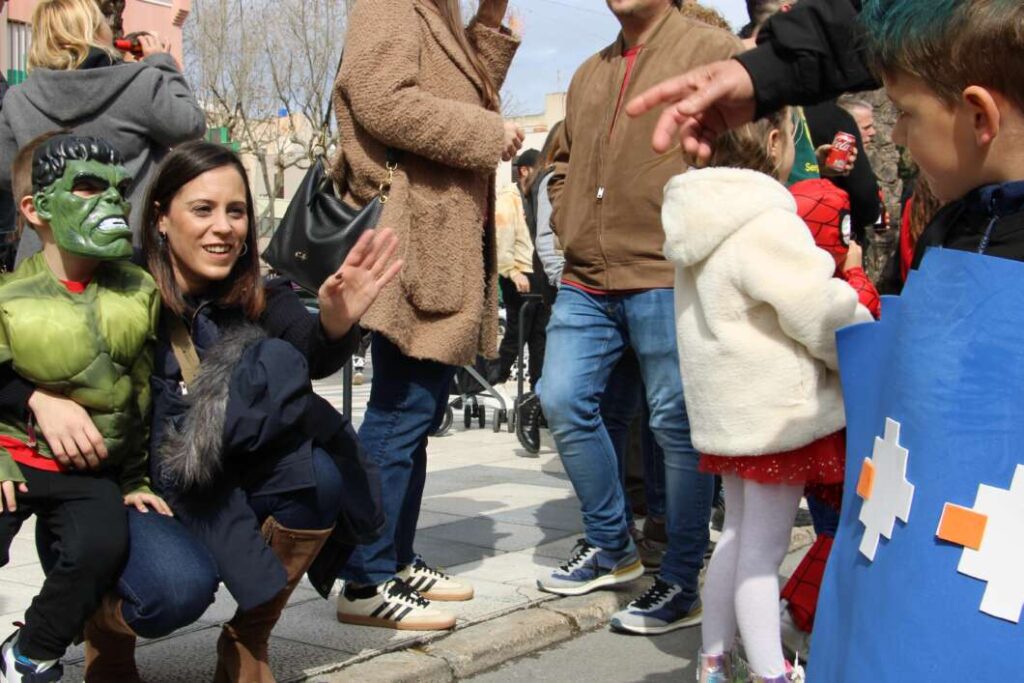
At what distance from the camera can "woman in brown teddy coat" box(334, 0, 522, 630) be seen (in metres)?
3.92

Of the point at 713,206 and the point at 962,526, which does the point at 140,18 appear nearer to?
the point at 713,206

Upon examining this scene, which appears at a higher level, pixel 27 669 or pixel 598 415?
pixel 598 415

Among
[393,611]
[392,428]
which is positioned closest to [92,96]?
[392,428]

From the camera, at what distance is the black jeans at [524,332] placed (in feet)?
30.3

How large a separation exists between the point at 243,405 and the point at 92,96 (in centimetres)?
202

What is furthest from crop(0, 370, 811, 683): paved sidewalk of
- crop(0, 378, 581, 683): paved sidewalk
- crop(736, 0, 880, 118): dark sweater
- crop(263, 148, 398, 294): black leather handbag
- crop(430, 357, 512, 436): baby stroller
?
crop(430, 357, 512, 436): baby stroller

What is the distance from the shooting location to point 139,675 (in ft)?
10.9

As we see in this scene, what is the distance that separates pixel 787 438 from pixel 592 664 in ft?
3.90

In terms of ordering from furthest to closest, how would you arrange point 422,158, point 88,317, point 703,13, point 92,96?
point 703,13, point 92,96, point 422,158, point 88,317

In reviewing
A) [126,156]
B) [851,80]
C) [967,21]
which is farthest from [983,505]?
[126,156]

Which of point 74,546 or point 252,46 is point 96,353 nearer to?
point 74,546

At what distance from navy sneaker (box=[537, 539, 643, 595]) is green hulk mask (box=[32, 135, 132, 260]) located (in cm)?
213

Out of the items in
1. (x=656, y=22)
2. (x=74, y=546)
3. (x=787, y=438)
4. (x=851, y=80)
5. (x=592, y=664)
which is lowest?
(x=592, y=664)

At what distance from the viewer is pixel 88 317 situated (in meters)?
2.90
